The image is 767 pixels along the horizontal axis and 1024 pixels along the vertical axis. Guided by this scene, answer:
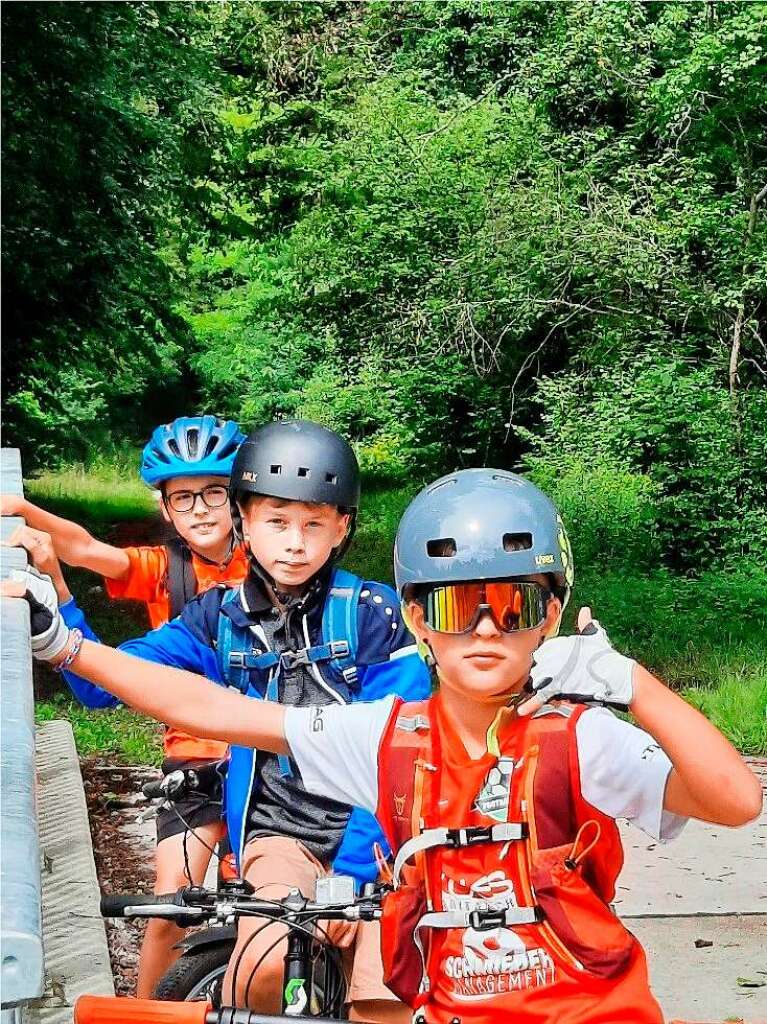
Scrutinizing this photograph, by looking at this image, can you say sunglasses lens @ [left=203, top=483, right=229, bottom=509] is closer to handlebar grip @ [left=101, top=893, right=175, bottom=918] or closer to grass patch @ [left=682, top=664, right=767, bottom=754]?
handlebar grip @ [left=101, top=893, right=175, bottom=918]

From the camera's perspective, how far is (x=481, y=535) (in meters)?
2.61

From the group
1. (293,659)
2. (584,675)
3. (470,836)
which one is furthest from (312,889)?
(584,675)

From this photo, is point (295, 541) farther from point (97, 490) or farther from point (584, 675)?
point (97, 490)

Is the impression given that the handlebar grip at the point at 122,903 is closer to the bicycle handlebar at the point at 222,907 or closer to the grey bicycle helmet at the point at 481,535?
the bicycle handlebar at the point at 222,907

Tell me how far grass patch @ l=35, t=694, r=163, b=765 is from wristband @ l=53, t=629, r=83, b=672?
7188 millimetres

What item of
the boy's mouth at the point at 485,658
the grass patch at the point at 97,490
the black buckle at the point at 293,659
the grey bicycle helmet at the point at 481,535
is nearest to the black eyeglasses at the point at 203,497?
the black buckle at the point at 293,659

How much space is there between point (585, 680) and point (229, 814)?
146 centimetres

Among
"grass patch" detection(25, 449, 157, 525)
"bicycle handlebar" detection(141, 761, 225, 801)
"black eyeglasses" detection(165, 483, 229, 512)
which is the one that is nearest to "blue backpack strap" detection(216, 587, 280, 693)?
"bicycle handlebar" detection(141, 761, 225, 801)

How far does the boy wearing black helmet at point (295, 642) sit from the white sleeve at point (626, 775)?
783 millimetres

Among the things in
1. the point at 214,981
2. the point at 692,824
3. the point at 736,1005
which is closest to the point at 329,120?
the point at 692,824

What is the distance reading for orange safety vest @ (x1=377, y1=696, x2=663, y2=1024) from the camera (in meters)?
2.40

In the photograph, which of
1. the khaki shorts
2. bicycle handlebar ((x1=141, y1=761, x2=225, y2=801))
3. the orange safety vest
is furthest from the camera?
bicycle handlebar ((x1=141, y1=761, x2=225, y2=801))

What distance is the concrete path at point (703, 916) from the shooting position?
541cm

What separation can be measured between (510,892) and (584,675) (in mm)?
469
